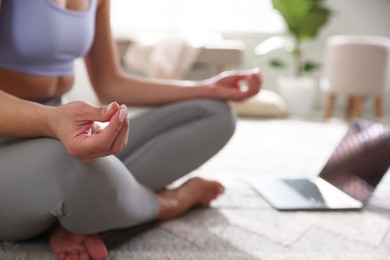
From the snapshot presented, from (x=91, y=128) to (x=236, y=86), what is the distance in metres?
0.56

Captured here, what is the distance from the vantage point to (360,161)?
4.34ft

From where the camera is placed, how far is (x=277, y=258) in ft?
3.10

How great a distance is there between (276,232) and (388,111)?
9.89ft

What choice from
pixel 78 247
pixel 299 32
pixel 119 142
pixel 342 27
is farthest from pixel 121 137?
pixel 342 27

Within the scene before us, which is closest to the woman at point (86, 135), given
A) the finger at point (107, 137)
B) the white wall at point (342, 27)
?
the finger at point (107, 137)

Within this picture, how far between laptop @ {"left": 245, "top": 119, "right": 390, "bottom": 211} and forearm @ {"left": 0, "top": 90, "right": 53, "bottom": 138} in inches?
25.5

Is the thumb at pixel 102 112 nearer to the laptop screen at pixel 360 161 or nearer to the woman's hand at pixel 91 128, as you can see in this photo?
the woman's hand at pixel 91 128

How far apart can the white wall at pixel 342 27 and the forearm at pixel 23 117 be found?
10.6ft

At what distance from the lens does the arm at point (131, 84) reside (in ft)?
3.93

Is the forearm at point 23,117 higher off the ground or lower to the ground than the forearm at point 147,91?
higher

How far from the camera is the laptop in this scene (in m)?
1.25

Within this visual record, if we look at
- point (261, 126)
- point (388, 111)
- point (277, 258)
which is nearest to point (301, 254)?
point (277, 258)

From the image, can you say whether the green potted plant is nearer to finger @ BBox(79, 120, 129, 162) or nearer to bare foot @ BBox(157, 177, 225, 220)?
bare foot @ BBox(157, 177, 225, 220)

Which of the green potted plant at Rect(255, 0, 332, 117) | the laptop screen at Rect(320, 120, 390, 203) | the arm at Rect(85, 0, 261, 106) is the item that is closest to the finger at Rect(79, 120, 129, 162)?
the arm at Rect(85, 0, 261, 106)
